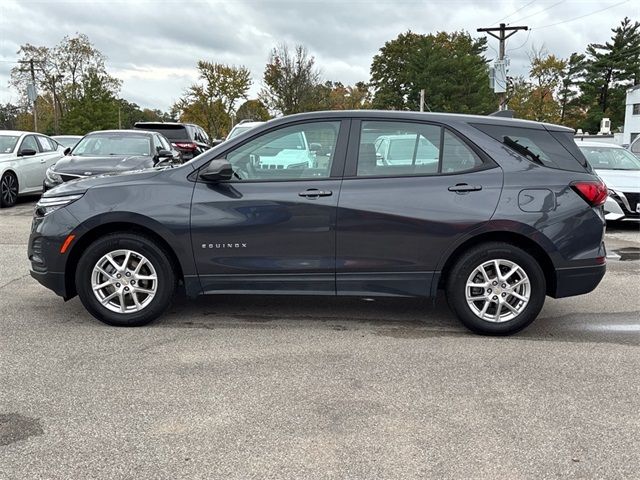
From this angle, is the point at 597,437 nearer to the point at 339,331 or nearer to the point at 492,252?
the point at 492,252

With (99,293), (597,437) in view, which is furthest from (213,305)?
(597,437)

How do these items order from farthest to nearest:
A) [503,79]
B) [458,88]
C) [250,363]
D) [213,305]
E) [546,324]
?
[458,88]
[503,79]
[213,305]
[546,324]
[250,363]

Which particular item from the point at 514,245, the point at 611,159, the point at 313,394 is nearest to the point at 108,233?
the point at 313,394

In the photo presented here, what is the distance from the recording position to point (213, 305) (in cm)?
535

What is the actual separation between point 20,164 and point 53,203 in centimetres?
884

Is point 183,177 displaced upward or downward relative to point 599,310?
upward

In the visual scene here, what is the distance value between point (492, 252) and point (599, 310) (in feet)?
5.70

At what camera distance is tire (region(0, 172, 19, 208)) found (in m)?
11.8

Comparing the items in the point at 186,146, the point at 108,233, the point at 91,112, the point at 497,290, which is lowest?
the point at 497,290

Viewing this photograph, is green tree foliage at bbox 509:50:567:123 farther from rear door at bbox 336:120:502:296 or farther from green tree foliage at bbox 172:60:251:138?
rear door at bbox 336:120:502:296

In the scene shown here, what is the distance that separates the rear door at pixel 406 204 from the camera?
4.40m

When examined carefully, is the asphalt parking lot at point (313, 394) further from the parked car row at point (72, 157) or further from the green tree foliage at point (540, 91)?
the green tree foliage at point (540, 91)

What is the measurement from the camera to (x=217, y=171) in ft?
14.4

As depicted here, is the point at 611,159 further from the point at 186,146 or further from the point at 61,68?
the point at 61,68
